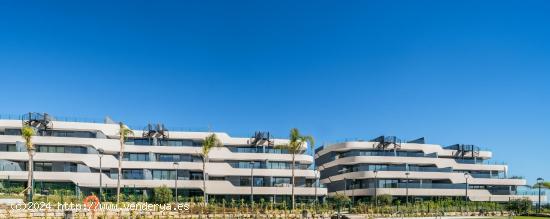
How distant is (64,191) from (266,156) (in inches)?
1234

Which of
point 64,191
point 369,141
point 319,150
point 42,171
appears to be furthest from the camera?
point 319,150

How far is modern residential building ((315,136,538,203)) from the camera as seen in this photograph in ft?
311

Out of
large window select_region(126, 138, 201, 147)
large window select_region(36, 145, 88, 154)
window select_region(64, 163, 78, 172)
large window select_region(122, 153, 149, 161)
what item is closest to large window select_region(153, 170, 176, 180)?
large window select_region(122, 153, 149, 161)

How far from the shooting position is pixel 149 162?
85.4m

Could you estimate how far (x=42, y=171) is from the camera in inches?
3174

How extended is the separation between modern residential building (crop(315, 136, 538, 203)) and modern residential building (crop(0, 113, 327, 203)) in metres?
9.00

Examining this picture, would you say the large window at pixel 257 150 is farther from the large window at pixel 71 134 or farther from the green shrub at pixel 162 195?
the large window at pixel 71 134

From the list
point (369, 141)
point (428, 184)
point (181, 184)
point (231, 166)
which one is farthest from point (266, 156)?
point (428, 184)

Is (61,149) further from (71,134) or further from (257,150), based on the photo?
(257,150)

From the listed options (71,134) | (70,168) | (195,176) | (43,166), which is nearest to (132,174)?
(70,168)

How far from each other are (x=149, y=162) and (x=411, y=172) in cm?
4424

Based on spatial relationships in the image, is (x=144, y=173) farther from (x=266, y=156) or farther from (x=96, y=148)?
(x=266, y=156)

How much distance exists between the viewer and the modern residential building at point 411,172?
9469cm

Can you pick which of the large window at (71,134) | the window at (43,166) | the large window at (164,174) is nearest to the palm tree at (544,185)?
the large window at (164,174)
